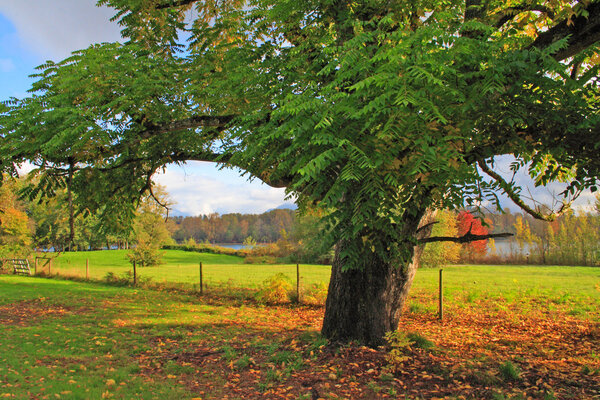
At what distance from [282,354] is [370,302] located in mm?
2028

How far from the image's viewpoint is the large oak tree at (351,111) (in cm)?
438

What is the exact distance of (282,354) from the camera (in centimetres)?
722

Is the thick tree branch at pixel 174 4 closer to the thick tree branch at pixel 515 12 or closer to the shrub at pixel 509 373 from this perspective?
the thick tree branch at pixel 515 12

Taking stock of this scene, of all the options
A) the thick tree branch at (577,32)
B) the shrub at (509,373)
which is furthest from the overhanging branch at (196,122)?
the shrub at (509,373)

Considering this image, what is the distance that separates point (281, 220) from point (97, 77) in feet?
156

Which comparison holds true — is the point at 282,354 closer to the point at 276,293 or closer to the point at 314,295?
the point at 314,295

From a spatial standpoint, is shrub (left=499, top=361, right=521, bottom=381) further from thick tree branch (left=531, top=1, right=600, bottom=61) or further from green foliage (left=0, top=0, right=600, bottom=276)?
thick tree branch (left=531, top=1, right=600, bottom=61)

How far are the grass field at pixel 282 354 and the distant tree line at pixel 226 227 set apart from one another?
42106 mm

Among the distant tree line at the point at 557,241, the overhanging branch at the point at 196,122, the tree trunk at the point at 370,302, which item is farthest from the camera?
the distant tree line at the point at 557,241

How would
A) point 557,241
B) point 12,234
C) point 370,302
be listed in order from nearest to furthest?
point 370,302
point 12,234
point 557,241

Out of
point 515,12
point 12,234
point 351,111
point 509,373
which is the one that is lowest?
point 509,373

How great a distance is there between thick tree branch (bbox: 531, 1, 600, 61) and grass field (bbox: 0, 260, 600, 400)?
5.29 meters

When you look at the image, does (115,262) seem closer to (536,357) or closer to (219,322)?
(219,322)

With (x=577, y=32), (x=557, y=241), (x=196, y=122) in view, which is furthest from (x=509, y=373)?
(x=557, y=241)
